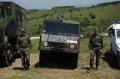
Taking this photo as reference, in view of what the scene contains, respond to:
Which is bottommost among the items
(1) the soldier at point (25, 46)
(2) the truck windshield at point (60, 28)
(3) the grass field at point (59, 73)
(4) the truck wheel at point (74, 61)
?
(3) the grass field at point (59, 73)

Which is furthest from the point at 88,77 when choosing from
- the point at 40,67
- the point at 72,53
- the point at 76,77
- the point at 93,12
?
the point at 93,12

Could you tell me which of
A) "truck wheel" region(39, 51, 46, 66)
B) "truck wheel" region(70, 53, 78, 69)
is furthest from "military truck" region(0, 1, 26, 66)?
"truck wheel" region(70, 53, 78, 69)

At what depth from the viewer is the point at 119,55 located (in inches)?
696

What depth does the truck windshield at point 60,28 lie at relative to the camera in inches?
720

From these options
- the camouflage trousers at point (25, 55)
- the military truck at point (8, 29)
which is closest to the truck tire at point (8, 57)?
the military truck at point (8, 29)

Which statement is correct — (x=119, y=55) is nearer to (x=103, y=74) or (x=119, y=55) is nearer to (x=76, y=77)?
(x=103, y=74)

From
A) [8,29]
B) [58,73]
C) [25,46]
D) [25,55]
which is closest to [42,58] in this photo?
[25,55]

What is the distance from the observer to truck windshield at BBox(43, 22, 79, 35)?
18281 mm

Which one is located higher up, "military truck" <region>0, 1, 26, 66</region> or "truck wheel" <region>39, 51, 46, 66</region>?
"military truck" <region>0, 1, 26, 66</region>

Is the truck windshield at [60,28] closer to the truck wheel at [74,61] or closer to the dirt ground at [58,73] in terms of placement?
the truck wheel at [74,61]

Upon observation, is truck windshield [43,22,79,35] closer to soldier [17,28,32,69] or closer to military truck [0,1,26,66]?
soldier [17,28,32,69]

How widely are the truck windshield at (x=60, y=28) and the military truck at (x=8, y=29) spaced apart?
208 centimetres

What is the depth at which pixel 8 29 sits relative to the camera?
62.9 ft

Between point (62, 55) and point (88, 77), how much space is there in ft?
8.46
